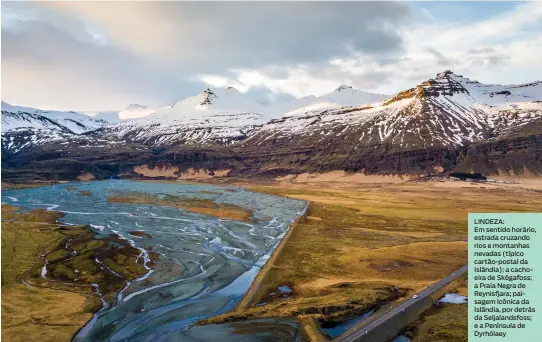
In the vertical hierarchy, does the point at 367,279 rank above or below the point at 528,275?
below

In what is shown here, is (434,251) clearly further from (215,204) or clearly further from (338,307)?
(215,204)

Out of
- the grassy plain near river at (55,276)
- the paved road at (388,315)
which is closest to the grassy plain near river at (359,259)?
the paved road at (388,315)

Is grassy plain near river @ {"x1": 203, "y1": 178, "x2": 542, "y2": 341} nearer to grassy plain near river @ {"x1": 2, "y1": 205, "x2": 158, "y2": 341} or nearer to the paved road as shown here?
the paved road

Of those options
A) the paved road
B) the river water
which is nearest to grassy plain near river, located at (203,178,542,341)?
the paved road

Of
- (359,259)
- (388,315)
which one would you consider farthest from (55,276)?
(359,259)

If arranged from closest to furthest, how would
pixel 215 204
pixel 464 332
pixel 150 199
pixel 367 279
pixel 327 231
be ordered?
pixel 464 332, pixel 367 279, pixel 327 231, pixel 215 204, pixel 150 199

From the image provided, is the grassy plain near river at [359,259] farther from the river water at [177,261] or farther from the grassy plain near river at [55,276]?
the grassy plain near river at [55,276]

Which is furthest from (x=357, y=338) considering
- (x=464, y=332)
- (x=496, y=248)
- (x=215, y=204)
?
(x=215, y=204)
